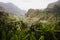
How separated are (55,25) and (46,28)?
499mm

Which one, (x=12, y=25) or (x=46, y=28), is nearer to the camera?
(x=46, y=28)

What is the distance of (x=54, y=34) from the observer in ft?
24.0

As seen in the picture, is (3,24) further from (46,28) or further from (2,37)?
(46,28)

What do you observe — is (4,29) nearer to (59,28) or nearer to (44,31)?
(44,31)

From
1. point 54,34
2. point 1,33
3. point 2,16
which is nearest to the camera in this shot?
point 54,34

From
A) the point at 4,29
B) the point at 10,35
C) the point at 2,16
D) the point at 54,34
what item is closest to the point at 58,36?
the point at 54,34

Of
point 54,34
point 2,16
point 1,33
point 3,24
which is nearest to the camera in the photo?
point 54,34

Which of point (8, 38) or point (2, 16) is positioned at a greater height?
point (2, 16)

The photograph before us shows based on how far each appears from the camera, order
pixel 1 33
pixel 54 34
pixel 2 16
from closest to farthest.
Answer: pixel 54 34
pixel 1 33
pixel 2 16

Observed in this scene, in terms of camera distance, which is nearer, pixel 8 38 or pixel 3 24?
pixel 8 38

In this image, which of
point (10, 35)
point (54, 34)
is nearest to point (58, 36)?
point (54, 34)

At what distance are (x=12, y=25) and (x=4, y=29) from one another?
0.62 m

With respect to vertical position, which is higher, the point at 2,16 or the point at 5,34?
the point at 2,16

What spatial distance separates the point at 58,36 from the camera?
297 inches
